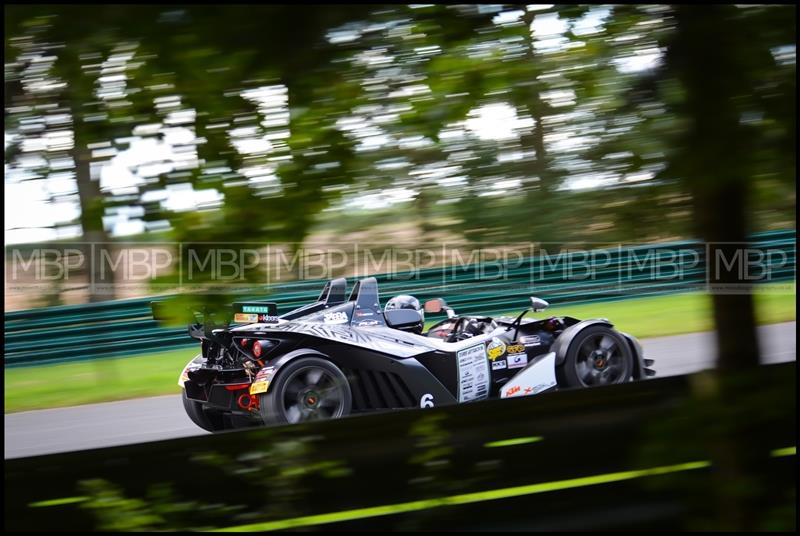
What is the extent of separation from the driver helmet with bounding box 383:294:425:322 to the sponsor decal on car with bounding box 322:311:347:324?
0.30m

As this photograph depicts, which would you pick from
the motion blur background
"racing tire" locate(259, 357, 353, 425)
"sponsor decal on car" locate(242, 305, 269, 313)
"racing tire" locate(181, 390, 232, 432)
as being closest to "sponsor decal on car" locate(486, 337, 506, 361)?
"racing tire" locate(259, 357, 353, 425)

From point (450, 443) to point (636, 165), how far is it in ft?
4.32

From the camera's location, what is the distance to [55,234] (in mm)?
2559

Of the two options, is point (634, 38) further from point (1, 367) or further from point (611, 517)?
point (1, 367)

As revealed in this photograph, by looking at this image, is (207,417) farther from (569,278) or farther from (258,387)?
(569,278)

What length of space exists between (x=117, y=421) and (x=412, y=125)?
246 inches

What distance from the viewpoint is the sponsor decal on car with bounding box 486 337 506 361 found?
6.29m

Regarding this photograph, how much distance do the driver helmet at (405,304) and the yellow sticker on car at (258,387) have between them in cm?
98

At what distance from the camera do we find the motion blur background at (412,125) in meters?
2.52

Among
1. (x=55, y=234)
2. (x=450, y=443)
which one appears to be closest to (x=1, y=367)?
(x=55, y=234)

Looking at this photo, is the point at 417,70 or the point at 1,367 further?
the point at 1,367

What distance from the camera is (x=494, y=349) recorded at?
248 inches

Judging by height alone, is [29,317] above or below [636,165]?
below

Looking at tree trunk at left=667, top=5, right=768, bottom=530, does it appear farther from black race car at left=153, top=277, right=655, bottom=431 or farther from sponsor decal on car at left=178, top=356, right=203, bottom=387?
sponsor decal on car at left=178, top=356, right=203, bottom=387
